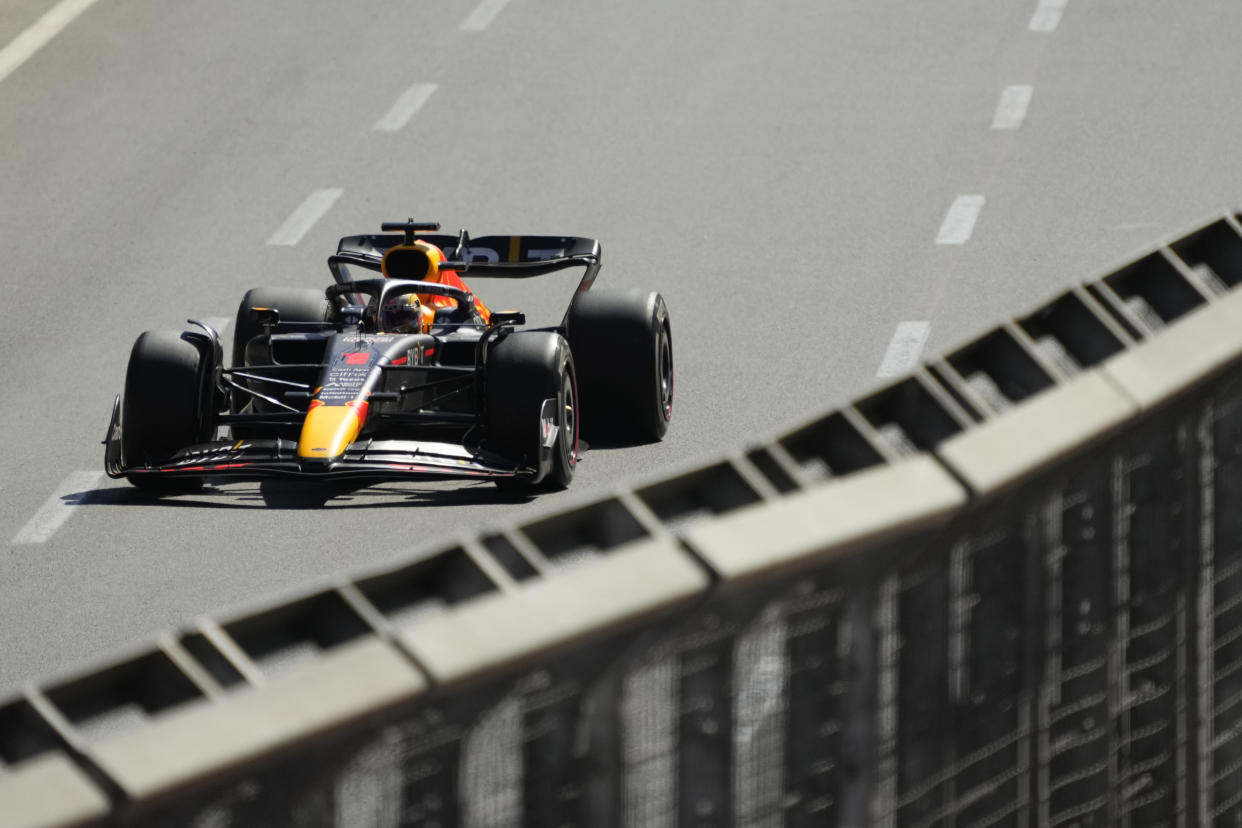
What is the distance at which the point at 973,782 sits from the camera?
3303 mm

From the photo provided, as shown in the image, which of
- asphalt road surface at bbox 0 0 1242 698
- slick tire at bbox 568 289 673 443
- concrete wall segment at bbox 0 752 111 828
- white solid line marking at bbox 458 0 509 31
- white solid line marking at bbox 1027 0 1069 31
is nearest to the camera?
concrete wall segment at bbox 0 752 111 828

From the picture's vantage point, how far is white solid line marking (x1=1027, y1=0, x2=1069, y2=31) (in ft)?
71.6

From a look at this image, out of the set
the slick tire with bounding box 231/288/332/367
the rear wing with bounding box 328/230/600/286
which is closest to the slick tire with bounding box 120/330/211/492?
the slick tire with bounding box 231/288/332/367

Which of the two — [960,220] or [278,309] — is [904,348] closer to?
[960,220]

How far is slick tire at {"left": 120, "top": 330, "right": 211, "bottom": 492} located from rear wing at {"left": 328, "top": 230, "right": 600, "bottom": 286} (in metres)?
1.74

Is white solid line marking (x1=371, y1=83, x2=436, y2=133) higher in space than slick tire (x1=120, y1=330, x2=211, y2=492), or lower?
lower

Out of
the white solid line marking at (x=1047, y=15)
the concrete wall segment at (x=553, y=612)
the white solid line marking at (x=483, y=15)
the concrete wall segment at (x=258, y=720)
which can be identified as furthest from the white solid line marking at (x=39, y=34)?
the concrete wall segment at (x=258, y=720)

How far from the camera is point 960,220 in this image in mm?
16953

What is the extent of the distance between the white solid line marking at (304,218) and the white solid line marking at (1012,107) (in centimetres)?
564

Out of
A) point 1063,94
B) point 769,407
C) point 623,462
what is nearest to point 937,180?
point 1063,94

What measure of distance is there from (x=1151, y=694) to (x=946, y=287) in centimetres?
1163

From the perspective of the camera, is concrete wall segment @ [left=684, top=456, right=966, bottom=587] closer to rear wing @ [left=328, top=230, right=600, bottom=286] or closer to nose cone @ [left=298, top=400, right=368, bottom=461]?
nose cone @ [left=298, top=400, right=368, bottom=461]

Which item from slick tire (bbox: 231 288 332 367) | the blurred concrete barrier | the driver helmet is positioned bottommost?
slick tire (bbox: 231 288 332 367)

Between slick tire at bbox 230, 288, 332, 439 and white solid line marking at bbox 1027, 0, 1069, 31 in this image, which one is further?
white solid line marking at bbox 1027, 0, 1069, 31
